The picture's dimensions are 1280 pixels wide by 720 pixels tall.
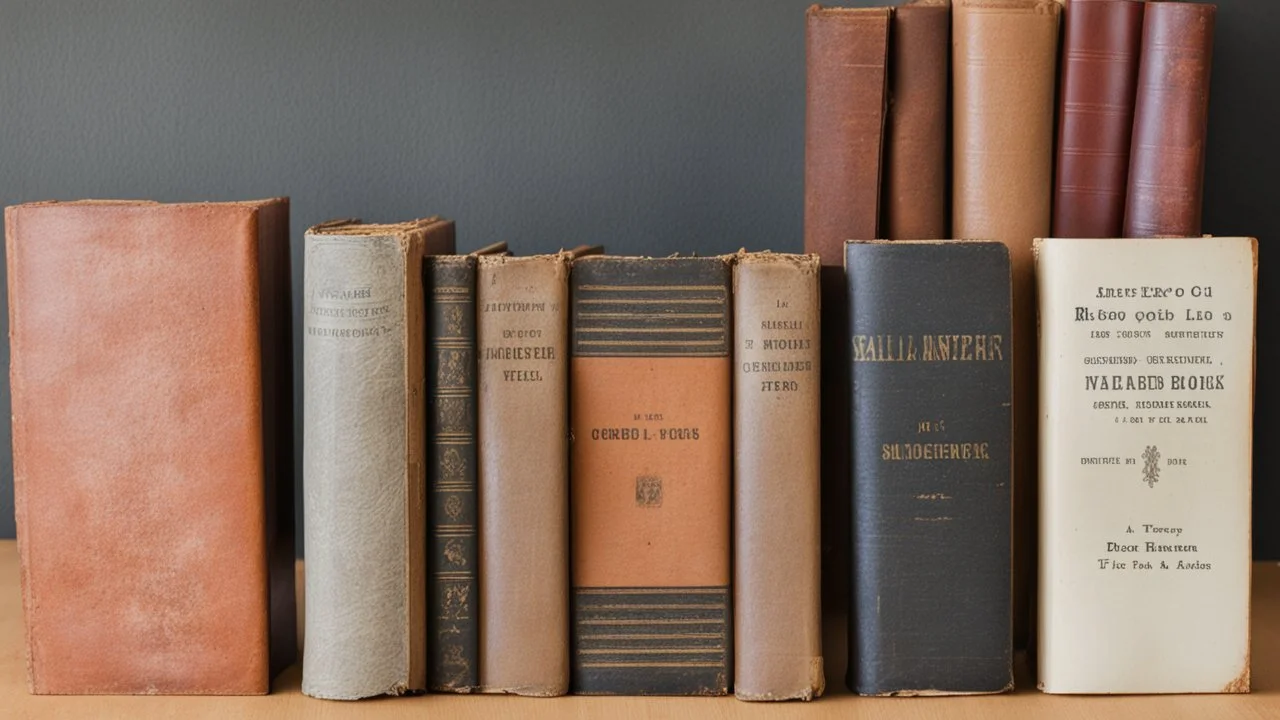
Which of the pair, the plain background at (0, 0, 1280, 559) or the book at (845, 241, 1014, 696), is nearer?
the book at (845, 241, 1014, 696)

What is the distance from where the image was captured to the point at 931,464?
0.96m

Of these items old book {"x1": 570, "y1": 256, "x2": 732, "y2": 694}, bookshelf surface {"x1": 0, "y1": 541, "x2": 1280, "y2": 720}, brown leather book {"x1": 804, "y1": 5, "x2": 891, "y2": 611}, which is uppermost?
brown leather book {"x1": 804, "y1": 5, "x2": 891, "y2": 611}

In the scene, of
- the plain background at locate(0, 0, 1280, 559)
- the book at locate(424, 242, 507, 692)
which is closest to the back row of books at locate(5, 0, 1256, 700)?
the book at locate(424, 242, 507, 692)

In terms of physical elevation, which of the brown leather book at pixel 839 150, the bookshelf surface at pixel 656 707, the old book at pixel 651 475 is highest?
the brown leather book at pixel 839 150

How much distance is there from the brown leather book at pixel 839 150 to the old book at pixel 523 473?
0.19 meters

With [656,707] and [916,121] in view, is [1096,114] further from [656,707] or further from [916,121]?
[656,707]

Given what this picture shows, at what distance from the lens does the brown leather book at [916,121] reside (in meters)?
1.03

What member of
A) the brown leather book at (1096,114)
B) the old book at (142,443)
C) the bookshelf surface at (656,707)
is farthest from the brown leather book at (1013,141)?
the old book at (142,443)

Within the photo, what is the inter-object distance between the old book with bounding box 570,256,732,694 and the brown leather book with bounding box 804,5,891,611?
92mm

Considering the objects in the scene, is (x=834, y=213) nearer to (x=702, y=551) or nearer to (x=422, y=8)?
(x=702, y=551)

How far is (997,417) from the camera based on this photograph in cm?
96

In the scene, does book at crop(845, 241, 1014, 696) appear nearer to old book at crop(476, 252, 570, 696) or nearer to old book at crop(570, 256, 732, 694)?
old book at crop(570, 256, 732, 694)

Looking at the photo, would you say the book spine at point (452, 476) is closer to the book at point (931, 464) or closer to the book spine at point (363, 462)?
the book spine at point (363, 462)

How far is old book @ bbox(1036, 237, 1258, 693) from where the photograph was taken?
3.13 ft
